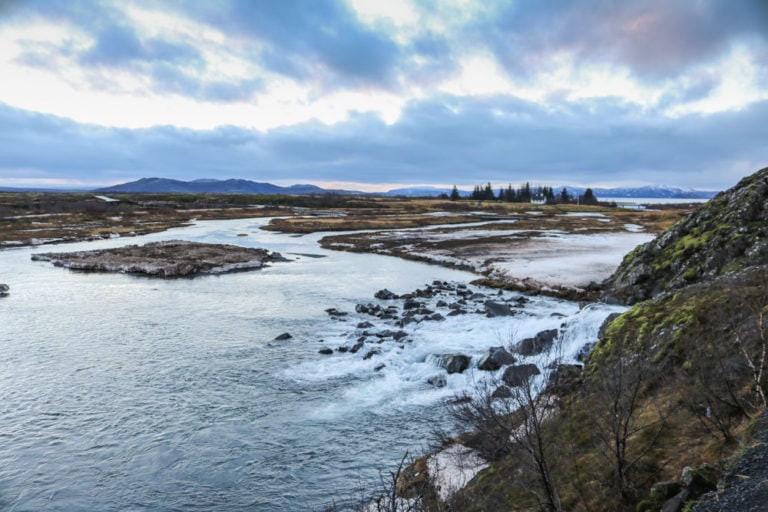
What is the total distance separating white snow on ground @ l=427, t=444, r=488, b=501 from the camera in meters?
11.1

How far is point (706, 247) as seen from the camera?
81.0 ft

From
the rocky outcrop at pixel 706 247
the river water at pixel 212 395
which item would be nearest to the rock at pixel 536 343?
the river water at pixel 212 395

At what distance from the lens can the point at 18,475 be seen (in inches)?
497

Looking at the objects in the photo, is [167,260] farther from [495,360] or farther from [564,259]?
[564,259]

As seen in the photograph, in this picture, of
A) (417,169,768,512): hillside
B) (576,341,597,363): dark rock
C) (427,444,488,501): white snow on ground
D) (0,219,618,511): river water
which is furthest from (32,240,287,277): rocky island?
(417,169,768,512): hillside

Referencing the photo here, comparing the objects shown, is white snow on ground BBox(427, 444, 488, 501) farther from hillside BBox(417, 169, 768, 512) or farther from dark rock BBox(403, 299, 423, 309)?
dark rock BBox(403, 299, 423, 309)

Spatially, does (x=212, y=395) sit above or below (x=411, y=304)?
below

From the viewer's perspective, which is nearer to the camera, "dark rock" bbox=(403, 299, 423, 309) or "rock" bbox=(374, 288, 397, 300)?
"dark rock" bbox=(403, 299, 423, 309)

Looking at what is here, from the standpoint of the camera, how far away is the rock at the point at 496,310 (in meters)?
27.4

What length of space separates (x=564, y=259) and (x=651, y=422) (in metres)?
36.8

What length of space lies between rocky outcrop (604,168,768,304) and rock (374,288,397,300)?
14237 millimetres

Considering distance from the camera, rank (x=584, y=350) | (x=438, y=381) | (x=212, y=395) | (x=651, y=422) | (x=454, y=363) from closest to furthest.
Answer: (x=651, y=422) → (x=212, y=395) → (x=438, y=381) → (x=584, y=350) → (x=454, y=363)

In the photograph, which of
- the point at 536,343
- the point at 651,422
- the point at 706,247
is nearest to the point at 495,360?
the point at 536,343

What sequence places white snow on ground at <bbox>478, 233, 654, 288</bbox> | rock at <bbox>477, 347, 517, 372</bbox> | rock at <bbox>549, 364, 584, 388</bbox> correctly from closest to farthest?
rock at <bbox>549, 364, 584, 388</bbox>
rock at <bbox>477, 347, 517, 372</bbox>
white snow on ground at <bbox>478, 233, 654, 288</bbox>
